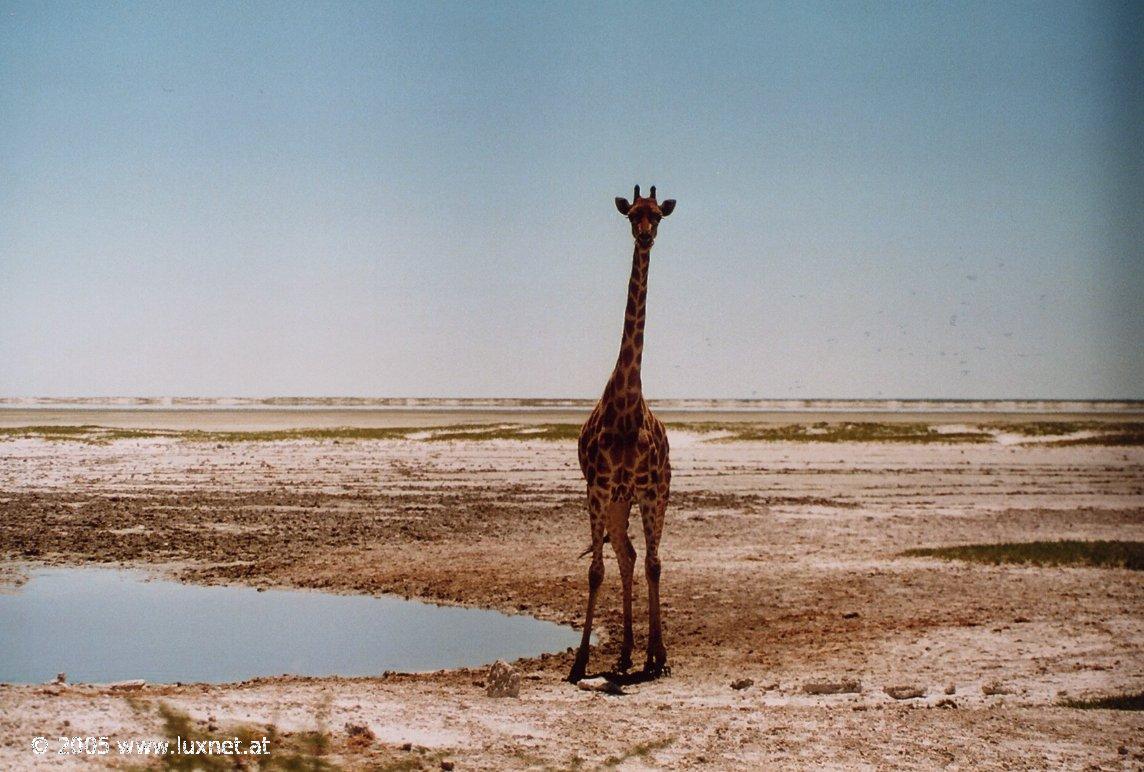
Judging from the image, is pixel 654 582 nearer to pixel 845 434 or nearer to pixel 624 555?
pixel 624 555

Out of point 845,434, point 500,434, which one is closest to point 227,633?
point 500,434

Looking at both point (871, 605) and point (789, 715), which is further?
point (871, 605)

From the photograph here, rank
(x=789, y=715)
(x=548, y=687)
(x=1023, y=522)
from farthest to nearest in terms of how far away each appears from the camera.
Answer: (x=1023, y=522) < (x=548, y=687) < (x=789, y=715)

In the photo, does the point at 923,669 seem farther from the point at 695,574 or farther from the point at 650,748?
the point at 695,574

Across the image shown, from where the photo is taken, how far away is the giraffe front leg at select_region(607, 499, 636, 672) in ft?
39.5

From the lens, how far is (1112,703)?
10.2 metres

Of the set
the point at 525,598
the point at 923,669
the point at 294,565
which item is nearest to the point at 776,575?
the point at 525,598

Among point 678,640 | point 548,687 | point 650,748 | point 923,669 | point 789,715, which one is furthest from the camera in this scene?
point 678,640

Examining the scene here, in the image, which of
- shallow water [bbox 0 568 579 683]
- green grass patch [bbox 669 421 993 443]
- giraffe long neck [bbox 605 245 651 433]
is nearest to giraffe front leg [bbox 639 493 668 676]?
giraffe long neck [bbox 605 245 651 433]

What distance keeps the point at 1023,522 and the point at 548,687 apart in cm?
1649

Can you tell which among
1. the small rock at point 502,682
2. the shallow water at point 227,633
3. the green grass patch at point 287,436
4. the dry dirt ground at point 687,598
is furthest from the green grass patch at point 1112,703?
the green grass patch at point 287,436

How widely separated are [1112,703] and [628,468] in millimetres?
4908

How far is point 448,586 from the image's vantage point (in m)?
16.2

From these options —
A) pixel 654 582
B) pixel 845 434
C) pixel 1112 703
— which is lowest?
pixel 1112 703
